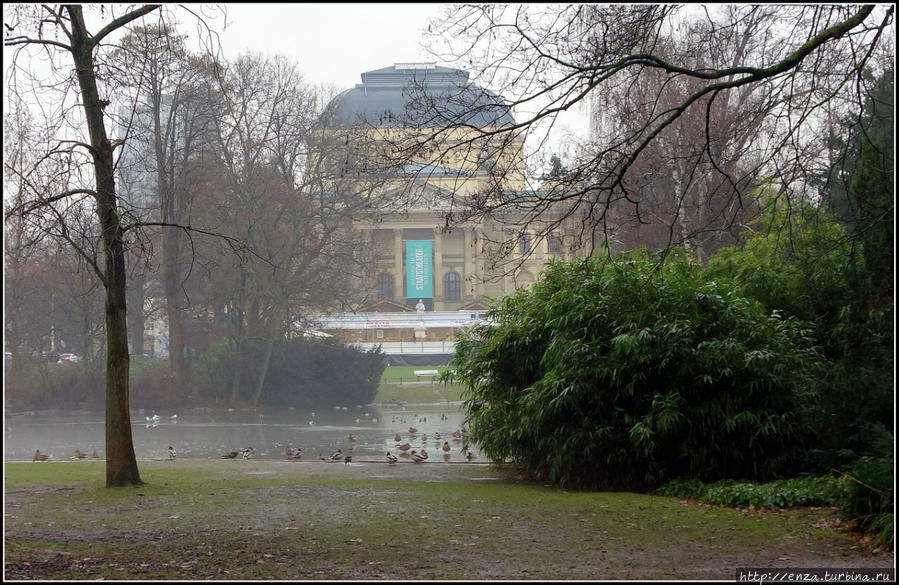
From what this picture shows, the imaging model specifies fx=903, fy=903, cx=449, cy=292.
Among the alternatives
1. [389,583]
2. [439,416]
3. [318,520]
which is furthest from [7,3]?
[439,416]

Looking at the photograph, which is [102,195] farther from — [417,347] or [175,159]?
[417,347]

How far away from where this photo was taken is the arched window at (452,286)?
7562 centimetres

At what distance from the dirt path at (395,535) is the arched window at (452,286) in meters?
63.1

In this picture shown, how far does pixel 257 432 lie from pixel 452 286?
48155 mm

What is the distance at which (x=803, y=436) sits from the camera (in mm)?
11188

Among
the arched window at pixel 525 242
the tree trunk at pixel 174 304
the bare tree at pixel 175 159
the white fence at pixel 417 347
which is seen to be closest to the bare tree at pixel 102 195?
the arched window at pixel 525 242

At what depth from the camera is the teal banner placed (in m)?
62.2

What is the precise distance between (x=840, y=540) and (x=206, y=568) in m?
4.96

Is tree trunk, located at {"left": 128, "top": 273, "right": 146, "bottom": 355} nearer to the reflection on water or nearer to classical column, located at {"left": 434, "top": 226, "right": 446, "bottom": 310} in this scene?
the reflection on water

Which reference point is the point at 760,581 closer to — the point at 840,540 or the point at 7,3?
the point at 840,540

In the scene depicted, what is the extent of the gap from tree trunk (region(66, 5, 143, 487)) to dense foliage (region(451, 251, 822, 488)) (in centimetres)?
530

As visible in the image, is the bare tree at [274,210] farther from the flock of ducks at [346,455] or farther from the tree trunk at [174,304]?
the flock of ducks at [346,455]

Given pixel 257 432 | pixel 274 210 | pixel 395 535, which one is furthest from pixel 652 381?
pixel 274 210

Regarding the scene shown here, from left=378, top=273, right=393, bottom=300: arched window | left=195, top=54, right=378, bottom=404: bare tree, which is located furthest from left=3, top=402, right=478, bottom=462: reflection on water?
→ left=378, top=273, right=393, bottom=300: arched window
